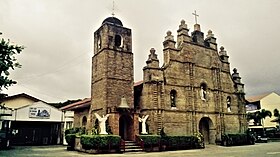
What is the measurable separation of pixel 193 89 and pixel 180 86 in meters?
1.64

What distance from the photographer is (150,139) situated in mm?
20781

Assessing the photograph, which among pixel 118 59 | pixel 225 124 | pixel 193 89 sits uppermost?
pixel 118 59

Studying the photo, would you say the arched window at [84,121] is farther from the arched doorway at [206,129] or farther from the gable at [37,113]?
the arched doorway at [206,129]

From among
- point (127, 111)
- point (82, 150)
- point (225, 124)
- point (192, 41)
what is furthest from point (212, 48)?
point (82, 150)

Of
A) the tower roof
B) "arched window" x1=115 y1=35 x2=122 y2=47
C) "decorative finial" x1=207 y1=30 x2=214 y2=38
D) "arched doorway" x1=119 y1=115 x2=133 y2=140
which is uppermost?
"decorative finial" x1=207 y1=30 x2=214 y2=38

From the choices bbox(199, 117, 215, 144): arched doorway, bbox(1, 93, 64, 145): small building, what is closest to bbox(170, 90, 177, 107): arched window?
bbox(199, 117, 215, 144): arched doorway

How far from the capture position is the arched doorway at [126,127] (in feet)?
72.9

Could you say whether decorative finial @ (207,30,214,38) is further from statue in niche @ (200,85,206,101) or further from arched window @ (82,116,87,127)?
arched window @ (82,116,87,127)

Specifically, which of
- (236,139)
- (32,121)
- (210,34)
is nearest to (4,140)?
(32,121)

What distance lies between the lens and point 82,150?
1966 cm

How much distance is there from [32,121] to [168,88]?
657 inches

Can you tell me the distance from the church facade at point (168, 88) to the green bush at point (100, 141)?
5.19ft

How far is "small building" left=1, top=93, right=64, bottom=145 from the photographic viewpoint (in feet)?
97.8

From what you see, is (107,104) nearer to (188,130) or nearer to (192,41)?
(188,130)
